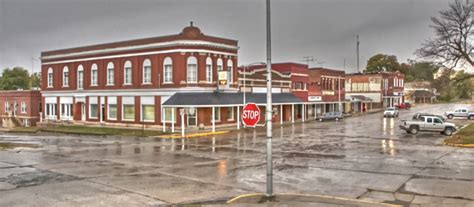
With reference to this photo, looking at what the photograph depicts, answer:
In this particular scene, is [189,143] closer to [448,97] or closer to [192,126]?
[192,126]

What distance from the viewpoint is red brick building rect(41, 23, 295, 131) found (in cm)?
4262

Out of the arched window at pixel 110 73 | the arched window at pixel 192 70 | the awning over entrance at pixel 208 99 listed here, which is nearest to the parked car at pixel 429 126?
the awning over entrance at pixel 208 99

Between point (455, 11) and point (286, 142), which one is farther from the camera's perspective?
point (455, 11)

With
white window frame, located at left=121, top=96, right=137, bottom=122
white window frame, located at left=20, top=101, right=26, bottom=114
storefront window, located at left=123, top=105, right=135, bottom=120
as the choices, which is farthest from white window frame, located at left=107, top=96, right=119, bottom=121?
white window frame, located at left=20, top=101, right=26, bottom=114

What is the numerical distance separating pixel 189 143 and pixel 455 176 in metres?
19.9

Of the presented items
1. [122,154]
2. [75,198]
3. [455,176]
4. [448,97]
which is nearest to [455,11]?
[455,176]

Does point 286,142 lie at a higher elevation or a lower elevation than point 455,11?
lower

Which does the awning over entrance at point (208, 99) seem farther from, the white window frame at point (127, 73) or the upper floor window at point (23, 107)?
the upper floor window at point (23, 107)

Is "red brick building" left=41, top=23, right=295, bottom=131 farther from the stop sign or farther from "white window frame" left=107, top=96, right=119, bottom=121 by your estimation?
the stop sign

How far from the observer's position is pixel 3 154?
26.2 metres

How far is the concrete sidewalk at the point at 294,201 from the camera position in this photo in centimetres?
1199

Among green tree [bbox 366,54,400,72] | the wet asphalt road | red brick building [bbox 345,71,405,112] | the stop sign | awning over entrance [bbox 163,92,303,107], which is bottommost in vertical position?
the wet asphalt road

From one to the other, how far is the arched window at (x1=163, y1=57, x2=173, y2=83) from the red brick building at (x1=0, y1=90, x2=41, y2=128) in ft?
92.4

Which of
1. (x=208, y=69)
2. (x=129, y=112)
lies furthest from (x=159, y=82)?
(x=129, y=112)
